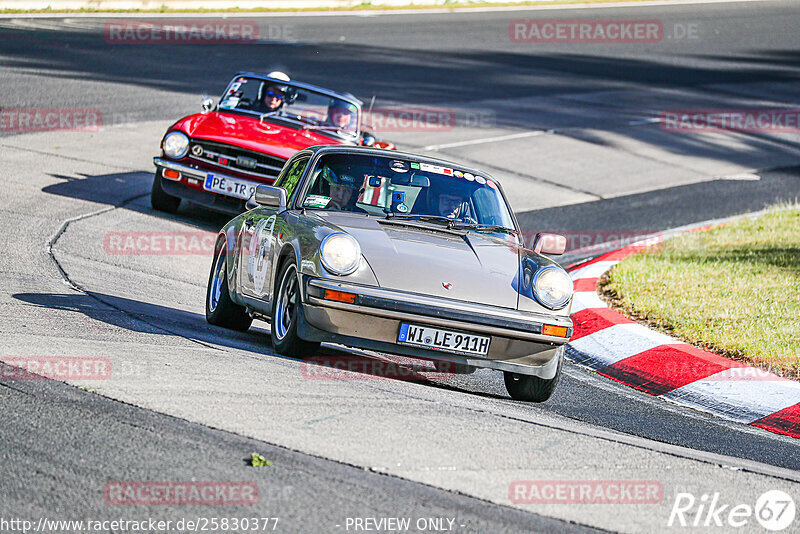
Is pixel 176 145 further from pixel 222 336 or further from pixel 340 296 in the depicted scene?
pixel 340 296

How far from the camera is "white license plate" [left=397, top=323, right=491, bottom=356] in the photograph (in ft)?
19.6

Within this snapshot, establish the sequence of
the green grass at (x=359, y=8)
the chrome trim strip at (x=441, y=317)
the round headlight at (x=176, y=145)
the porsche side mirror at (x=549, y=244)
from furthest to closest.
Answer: the green grass at (x=359, y=8)
the round headlight at (x=176, y=145)
the porsche side mirror at (x=549, y=244)
the chrome trim strip at (x=441, y=317)

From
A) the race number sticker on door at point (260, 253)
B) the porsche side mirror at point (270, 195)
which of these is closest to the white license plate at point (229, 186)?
the race number sticker on door at point (260, 253)

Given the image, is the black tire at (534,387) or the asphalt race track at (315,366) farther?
the black tire at (534,387)

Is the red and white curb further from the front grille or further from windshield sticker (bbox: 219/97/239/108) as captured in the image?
windshield sticker (bbox: 219/97/239/108)

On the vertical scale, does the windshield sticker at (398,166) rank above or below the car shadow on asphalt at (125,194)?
above

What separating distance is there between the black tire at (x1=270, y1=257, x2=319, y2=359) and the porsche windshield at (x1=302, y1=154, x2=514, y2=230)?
2.32ft

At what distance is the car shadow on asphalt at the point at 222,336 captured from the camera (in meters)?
6.36

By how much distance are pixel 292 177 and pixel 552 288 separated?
2.20m

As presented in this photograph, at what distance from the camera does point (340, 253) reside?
6102 mm

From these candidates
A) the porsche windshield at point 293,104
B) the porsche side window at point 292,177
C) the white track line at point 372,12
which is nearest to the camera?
the porsche side window at point 292,177

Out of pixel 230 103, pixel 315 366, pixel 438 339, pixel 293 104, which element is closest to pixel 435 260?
pixel 438 339

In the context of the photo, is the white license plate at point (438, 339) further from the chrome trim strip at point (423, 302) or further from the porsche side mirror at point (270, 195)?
the porsche side mirror at point (270, 195)

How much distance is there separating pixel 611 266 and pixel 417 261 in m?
4.87
